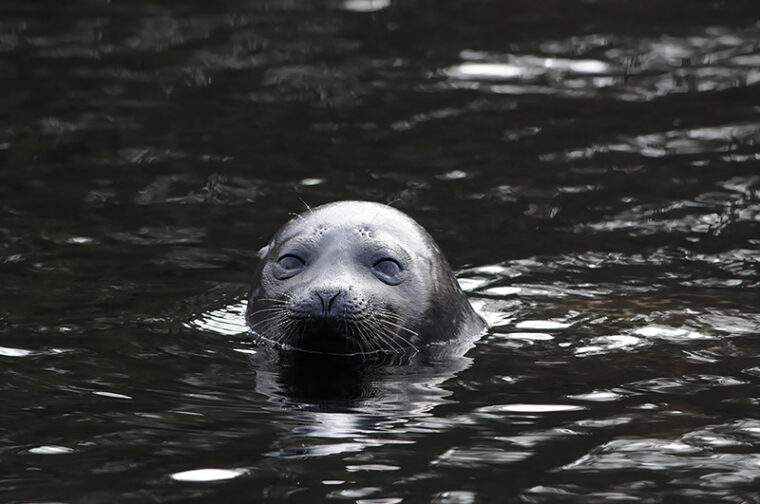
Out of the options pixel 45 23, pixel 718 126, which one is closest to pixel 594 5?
pixel 718 126

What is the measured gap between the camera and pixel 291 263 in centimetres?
827

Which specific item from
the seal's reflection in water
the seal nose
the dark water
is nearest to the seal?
the seal nose

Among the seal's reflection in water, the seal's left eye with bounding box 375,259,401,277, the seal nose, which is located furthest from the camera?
the seal's left eye with bounding box 375,259,401,277

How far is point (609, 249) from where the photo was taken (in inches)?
404

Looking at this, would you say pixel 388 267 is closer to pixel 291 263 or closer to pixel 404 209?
pixel 291 263

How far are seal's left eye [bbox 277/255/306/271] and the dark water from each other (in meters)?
0.48

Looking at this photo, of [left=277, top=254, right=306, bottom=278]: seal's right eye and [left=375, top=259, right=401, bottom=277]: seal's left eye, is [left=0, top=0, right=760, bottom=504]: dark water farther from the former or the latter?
[left=375, top=259, right=401, bottom=277]: seal's left eye

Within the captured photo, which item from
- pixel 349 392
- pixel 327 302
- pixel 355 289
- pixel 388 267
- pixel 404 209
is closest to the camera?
pixel 349 392

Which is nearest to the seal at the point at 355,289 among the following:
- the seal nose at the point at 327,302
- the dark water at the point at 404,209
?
the seal nose at the point at 327,302

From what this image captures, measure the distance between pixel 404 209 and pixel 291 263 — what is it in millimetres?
2701

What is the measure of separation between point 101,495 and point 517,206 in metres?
5.91

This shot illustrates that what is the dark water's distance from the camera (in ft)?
20.1

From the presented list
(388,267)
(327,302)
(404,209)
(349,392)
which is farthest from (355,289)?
(404,209)

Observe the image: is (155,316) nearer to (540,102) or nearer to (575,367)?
(575,367)
